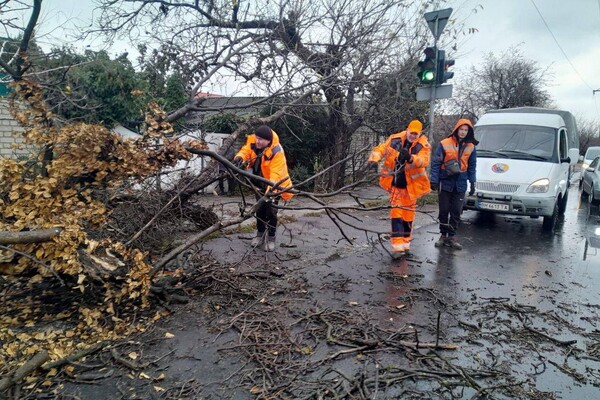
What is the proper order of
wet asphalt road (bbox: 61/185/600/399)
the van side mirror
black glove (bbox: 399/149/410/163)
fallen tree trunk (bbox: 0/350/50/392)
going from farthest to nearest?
the van side mirror, black glove (bbox: 399/149/410/163), wet asphalt road (bbox: 61/185/600/399), fallen tree trunk (bbox: 0/350/50/392)

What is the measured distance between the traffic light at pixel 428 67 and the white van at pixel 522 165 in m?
1.66

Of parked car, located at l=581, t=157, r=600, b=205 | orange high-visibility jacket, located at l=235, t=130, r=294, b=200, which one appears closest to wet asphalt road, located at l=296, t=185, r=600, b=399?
orange high-visibility jacket, located at l=235, t=130, r=294, b=200

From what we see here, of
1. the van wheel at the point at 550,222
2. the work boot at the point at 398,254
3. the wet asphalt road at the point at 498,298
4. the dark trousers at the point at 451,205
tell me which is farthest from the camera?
the van wheel at the point at 550,222

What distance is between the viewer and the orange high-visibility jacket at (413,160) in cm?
565

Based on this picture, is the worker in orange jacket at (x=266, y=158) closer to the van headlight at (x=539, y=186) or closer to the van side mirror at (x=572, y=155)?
the van headlight at (x=539, y=186)

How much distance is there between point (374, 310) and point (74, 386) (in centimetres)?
257

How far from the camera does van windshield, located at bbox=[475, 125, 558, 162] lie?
8312mm

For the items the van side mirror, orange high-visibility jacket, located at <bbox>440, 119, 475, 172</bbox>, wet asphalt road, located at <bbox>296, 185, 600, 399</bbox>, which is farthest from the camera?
the van side mirror

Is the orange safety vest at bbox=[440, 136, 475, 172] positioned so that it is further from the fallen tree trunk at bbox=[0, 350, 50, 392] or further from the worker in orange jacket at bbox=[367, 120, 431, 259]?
the fallen tree trunk at bbox=[0, 350, 50, 392]

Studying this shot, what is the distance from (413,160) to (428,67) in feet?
13.6

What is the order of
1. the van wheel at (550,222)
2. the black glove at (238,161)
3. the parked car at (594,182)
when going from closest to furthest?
the black glove at (238,161)
the van wheel at (550,222)
the parked car at (594,182)

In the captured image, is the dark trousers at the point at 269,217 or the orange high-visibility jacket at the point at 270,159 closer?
the orange high-visibility jacket at the point at 270,159

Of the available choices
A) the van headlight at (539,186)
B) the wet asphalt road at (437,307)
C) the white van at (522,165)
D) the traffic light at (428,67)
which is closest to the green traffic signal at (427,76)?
the traffic light at (428,67)

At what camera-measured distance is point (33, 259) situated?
10.3 ft
